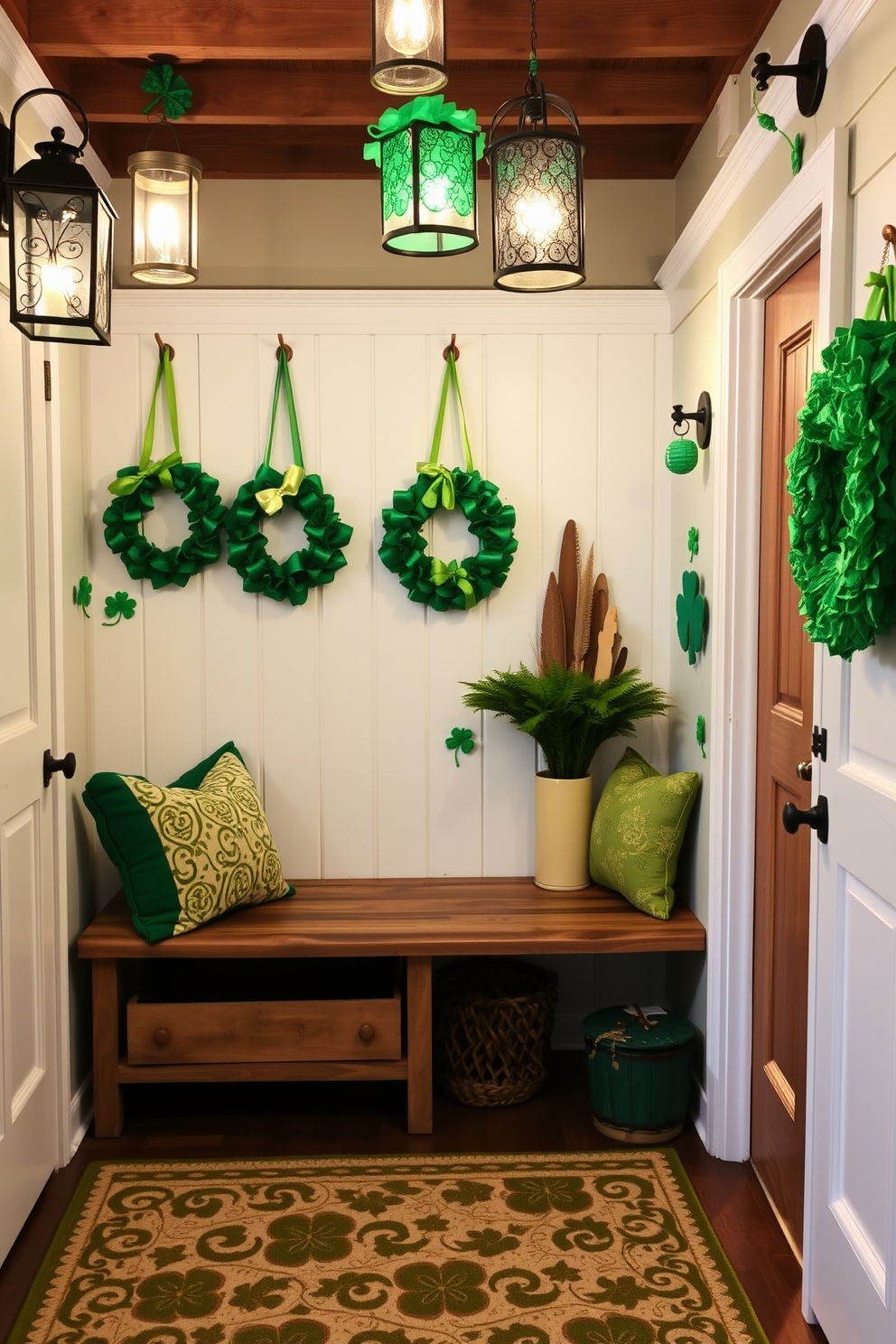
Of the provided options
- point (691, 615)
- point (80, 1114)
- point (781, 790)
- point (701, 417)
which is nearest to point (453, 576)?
point (691, 615)

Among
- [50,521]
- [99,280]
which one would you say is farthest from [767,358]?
[50,521]

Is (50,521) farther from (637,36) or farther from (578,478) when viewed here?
(637,36)

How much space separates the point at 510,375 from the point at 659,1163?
7.10 ft

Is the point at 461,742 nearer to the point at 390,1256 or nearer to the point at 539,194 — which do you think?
the point at 390,1256

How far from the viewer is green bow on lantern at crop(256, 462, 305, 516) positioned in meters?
3.29

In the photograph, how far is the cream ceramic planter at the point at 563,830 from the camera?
3291 mm

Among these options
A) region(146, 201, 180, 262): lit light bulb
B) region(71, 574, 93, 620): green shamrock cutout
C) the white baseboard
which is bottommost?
the white baseboard

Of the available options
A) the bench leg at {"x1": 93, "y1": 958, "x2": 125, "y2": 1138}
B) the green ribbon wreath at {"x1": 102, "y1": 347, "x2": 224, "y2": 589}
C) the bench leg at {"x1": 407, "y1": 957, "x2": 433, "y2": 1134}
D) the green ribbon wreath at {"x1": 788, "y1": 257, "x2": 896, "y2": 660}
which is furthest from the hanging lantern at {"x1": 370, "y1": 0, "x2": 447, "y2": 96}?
the bench leg at {"x1": 93, "y1": 958, "x2": 125, "y2": 1138}

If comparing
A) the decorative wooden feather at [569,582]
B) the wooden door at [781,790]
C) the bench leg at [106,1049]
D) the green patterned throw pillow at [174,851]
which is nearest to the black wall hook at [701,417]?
the wooden door at [781,790]

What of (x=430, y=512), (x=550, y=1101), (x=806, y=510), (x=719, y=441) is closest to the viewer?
(x=806, y=510)

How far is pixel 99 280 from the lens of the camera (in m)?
2.10

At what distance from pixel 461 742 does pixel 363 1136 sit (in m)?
1.11

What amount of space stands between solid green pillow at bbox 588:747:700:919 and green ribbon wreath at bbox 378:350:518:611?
0.73 metres

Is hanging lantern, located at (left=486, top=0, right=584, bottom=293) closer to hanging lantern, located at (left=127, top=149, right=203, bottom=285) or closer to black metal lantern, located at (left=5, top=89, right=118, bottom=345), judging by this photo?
black metal lantern, located at (left=5, top=89, right=118, bottom=345)
